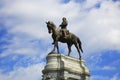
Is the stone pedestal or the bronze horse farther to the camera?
the bronze horse

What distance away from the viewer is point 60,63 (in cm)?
4231

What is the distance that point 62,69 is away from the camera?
41812 millimetres

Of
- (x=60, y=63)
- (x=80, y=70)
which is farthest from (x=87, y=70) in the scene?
(x=60, y=63)

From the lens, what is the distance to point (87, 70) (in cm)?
4453

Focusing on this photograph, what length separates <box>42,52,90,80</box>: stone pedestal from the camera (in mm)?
41781

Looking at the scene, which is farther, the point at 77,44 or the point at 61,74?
→ the point at 77,44

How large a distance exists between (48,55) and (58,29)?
113 inches

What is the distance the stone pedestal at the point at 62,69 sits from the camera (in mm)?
41781

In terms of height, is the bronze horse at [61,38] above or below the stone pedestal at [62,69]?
above

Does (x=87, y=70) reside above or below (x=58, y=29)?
below

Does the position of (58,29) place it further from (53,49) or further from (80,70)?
(80,70)

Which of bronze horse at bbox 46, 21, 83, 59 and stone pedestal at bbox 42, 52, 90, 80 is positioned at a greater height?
bronze horse at bbox 46, 21, 83, 59

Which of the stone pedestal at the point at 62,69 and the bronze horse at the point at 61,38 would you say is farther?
the bronze horse at the point at 61,38

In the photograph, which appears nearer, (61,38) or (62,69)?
(62,69)
